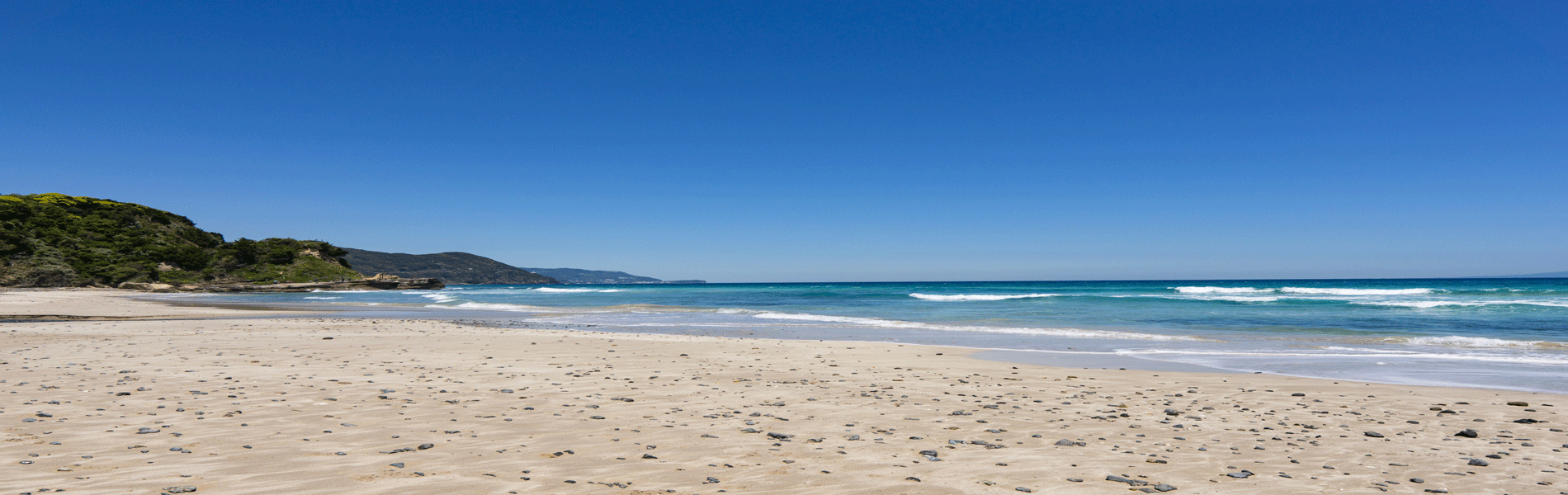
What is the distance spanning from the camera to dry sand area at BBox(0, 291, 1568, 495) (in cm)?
453

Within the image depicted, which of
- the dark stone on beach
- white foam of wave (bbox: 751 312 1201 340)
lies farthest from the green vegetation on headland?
the dark stone on beach

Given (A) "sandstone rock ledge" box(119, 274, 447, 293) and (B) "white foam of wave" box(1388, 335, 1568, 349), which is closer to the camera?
(B) "white foam of wave" box(1388, 335, 1568, 349)

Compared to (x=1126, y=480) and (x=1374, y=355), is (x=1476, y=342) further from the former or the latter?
(x=1126, y=480)

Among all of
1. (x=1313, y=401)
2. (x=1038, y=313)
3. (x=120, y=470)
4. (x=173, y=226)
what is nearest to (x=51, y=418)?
(x=120, y=470)

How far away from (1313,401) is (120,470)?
11.0 meters

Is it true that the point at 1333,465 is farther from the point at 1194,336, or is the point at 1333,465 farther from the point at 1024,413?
the point at 1194,336

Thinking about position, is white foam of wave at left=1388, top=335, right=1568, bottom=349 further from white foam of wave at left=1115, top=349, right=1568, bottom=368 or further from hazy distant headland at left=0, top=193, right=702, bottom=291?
hazy distant headland at left=0, top=193, right=702, bottom=291

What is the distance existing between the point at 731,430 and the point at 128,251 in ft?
320

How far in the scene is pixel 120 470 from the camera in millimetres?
4434

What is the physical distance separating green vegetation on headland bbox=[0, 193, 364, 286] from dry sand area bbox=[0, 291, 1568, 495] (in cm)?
7738

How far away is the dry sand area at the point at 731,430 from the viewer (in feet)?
14.9

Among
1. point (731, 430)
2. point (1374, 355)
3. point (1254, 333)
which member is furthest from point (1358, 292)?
point (731, 430)

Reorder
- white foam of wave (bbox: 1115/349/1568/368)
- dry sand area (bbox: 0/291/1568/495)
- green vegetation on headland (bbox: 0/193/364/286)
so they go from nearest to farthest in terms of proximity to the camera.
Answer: dry sand area (bbox: 0/291/1568/495), white foam of wave (bbox: 1115/349/1568/368), green vegetation on headland (bbox: 0/193/364/286)

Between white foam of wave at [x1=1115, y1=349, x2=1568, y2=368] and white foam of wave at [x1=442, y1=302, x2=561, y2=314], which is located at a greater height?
white foam of wave at [x1=442, y1=302, x2=561, y2=314]
